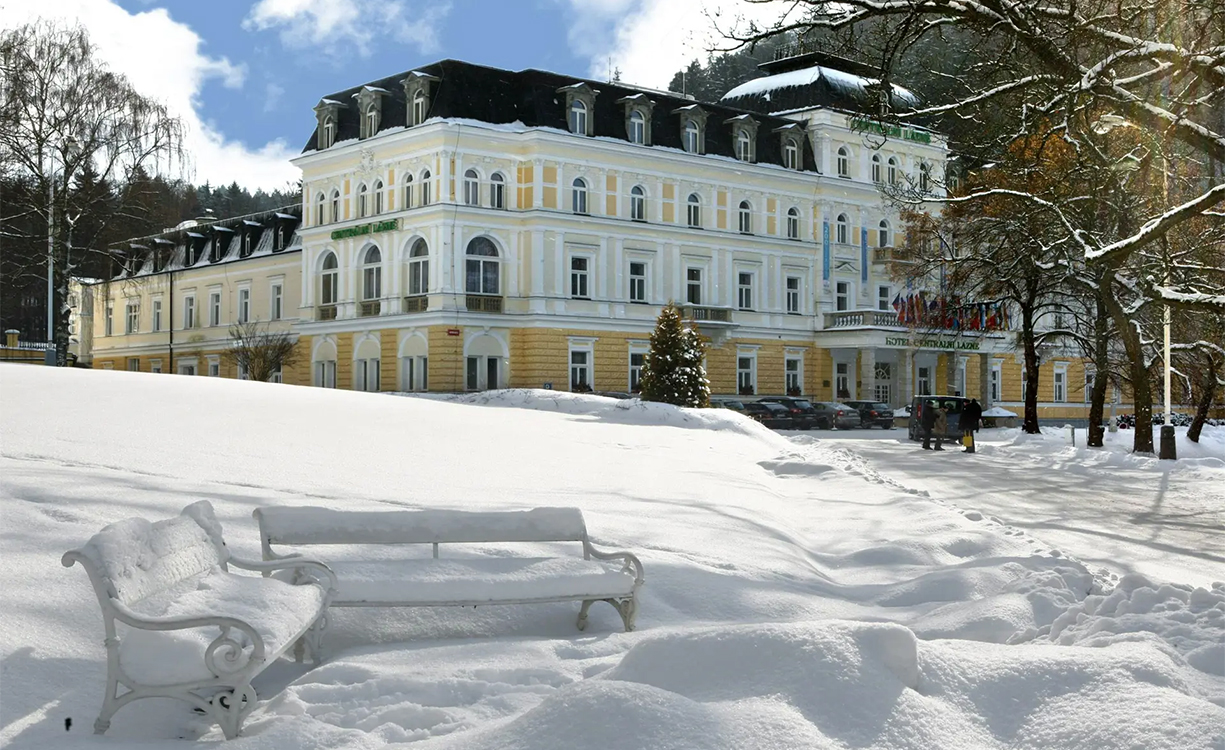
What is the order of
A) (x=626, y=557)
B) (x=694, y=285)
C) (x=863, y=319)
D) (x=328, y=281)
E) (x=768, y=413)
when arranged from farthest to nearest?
1. (x=863, y=319)
2. (x=694, y=285)
3. (x=328, y=281)
4. (x=768, y=413)
5. (x=626, y=557)

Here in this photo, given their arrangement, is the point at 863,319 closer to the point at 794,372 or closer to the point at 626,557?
the point at 794,372

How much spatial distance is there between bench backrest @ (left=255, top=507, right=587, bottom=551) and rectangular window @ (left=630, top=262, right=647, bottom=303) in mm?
46331

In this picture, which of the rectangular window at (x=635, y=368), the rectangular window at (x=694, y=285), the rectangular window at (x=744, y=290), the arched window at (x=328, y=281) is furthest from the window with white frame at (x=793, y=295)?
the arched window at (x=328, y=281)

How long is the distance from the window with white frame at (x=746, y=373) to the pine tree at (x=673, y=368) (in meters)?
19.8

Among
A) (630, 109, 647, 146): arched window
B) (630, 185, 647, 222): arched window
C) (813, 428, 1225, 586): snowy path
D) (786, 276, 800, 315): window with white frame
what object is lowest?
(813, 428, 1225, 586): snowy path

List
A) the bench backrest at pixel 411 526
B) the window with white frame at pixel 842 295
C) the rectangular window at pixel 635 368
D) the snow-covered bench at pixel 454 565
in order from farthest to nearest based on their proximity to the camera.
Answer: the window with white frame at pixel 842 295, the rectangular window at pixel 635 368, the bench backrest at pixel 411 526, the snow-covered bench at pixel 454 565

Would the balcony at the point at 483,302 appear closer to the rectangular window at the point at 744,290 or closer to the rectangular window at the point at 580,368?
the rectangular window at the point at 580,368

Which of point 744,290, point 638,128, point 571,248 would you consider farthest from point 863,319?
point 571,248

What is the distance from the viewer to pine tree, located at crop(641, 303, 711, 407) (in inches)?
1411

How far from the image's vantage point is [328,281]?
54.7 meters

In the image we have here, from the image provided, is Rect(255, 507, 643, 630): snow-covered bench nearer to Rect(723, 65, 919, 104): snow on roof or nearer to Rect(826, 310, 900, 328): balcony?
Rect(826, 310, 900, 328): balcony

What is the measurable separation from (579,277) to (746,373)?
9.66 m

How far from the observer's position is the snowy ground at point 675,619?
15.7ft

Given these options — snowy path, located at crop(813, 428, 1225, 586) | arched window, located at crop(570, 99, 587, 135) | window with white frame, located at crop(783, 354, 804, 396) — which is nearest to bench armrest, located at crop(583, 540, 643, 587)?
snowy path, located at crop(813, 428, 1225, 586)
